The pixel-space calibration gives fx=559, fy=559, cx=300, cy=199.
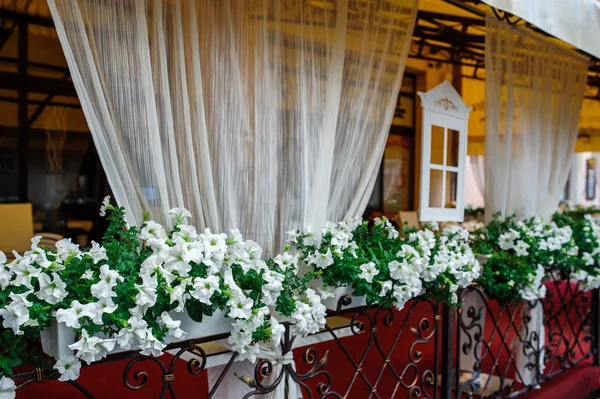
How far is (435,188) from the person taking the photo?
3387mm

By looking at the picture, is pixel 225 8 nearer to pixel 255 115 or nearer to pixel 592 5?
pixel 255 115

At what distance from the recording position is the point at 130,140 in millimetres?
1874

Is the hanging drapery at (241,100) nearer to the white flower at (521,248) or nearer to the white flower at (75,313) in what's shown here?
the white flower at (75,313)

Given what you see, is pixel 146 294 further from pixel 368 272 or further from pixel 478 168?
pixel 478 168

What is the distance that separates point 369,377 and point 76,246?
8.36ft

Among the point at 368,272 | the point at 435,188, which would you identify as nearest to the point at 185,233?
the point at 368,272

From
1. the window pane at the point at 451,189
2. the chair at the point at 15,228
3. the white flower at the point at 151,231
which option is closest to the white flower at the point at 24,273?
the white flower at the point at 151,231

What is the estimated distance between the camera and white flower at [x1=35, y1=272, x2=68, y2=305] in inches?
60.6

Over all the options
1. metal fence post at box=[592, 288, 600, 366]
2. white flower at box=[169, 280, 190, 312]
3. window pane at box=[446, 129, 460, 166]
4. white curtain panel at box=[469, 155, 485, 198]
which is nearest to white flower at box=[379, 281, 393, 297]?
white flower at box=[169, 280, 190, 312]

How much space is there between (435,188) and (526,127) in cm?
94

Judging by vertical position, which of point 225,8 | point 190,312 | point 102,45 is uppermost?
point 225,8

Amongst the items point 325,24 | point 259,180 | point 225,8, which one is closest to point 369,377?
point 259,180

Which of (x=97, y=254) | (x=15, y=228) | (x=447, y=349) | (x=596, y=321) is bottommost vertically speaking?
(x=596, y=321)

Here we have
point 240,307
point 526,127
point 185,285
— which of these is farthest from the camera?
point 526,127
